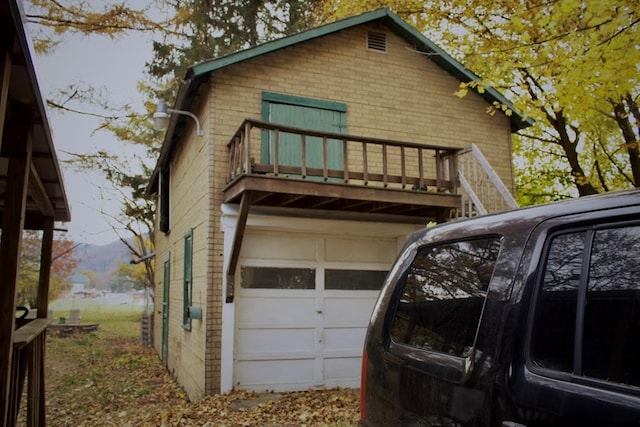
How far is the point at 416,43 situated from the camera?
10.0m

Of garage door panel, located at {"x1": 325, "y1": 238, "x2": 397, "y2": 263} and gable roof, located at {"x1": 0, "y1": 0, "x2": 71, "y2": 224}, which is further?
garage door panel, located at {"x1": 325, "y1": 238, "x2": 397, "y2": 263}

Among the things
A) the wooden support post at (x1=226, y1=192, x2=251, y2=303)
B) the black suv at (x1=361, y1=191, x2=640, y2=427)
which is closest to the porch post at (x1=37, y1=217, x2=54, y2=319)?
the wooden support post at (x1=226, y1=192, x2=251, y2=303)

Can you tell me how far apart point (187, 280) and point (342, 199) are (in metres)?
3.89

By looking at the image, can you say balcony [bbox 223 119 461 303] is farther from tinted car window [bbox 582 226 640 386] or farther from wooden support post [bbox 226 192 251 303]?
tinted car window [bbox 582 226 640 386]

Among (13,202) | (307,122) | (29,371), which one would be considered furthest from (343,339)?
(13,202)

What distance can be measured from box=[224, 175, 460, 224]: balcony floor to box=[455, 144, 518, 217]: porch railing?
0.23 meters

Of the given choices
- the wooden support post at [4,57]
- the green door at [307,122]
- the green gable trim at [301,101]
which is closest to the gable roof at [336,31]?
the green gable trim at [301,101]

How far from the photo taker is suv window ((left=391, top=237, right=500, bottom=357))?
2107 millimetres

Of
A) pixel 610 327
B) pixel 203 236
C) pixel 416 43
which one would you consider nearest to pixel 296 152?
pixel 203 236

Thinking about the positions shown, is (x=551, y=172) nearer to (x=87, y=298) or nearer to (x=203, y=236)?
(x=203, y=236)

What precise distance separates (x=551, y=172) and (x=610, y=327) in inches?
595

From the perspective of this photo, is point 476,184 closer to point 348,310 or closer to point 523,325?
point 348,310

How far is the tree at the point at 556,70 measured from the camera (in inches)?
231

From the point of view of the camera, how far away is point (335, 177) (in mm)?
7660
